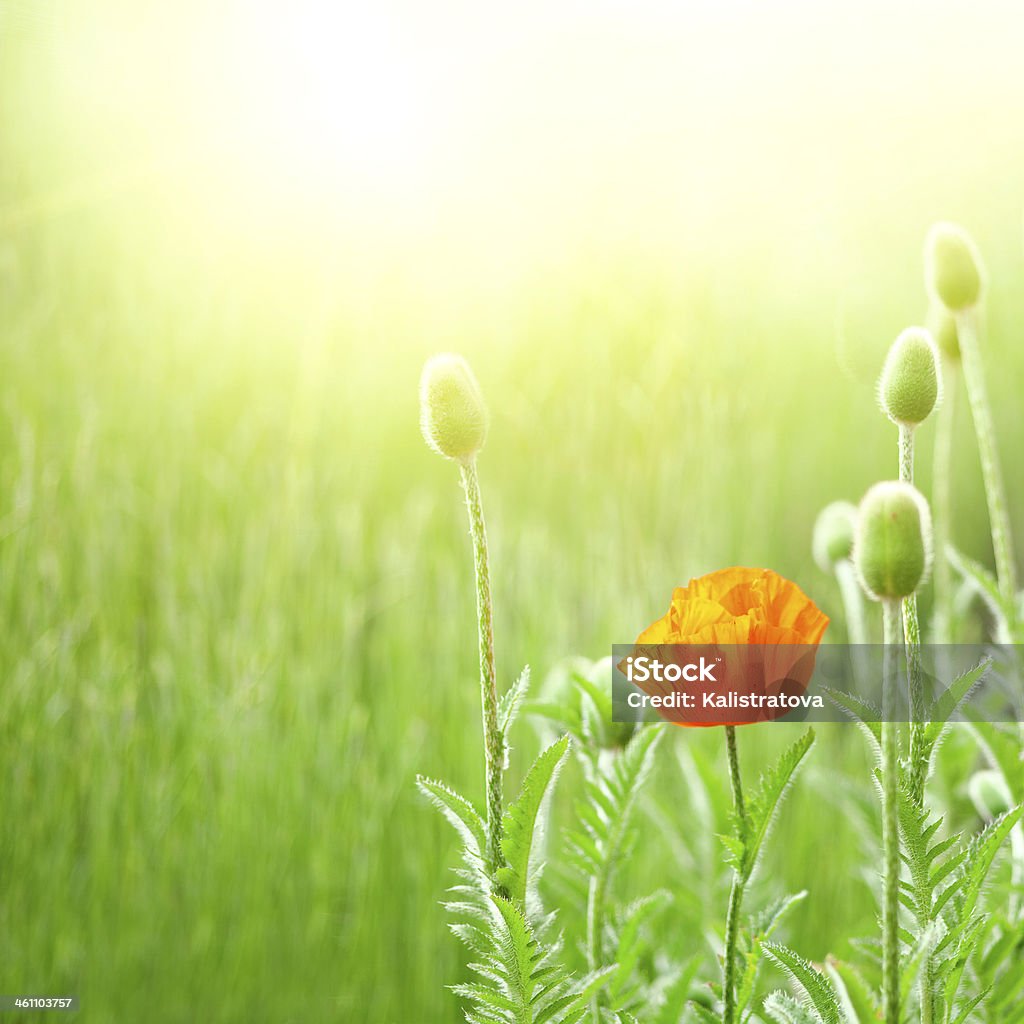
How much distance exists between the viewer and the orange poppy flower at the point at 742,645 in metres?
0.39

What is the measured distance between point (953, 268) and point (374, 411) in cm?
89

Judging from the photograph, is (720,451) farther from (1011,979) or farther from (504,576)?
(1011,979)

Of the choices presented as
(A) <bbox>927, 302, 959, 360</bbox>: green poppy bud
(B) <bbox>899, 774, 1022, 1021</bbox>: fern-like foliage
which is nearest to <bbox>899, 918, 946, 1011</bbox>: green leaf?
(B) <bbox>899, 774, 1022, 1021</bbox>: fern-like foliage

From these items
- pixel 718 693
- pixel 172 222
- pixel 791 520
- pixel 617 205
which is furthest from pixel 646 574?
pixel 718 693

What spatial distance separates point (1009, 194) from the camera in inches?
58.7

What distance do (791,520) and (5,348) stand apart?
0.95 m

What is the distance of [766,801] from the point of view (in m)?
0.38

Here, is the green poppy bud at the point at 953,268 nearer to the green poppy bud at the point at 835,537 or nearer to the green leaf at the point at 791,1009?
the green poppy bud at the point at 835,537

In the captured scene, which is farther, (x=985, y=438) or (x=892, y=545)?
(x=985, y=438)

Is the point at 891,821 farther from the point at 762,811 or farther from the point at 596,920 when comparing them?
the point at 596,920

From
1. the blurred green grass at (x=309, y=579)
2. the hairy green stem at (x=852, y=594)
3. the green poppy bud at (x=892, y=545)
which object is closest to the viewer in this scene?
the green poppy bud at (x=892, y=545)

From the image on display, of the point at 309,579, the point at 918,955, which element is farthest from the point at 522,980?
the point at 309,579

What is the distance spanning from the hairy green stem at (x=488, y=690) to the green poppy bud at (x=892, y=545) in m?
0.12

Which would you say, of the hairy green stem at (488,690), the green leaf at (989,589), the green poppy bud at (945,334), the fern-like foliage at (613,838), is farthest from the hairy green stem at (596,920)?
the green poppy bud at (945,334)
